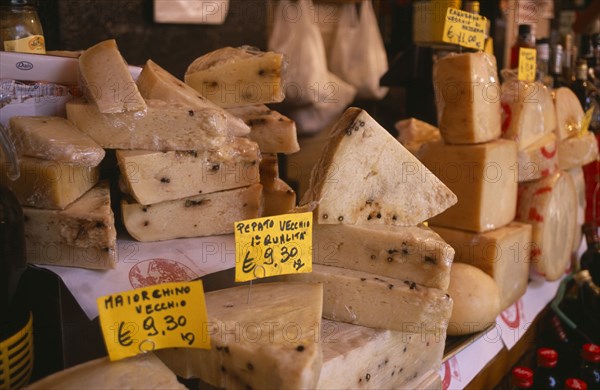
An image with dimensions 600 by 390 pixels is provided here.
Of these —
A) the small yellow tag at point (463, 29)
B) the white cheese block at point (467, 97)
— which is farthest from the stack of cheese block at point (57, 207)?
the small yellow tag at point (463, 29)

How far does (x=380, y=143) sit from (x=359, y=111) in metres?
0.09

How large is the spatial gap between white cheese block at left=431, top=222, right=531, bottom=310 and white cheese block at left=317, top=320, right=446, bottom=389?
51 centimetres

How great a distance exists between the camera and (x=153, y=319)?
1.00 m

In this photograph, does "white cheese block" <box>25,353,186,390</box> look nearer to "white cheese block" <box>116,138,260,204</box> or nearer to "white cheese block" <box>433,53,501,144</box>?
"white cheese block" <box>116,138,260,204</box>

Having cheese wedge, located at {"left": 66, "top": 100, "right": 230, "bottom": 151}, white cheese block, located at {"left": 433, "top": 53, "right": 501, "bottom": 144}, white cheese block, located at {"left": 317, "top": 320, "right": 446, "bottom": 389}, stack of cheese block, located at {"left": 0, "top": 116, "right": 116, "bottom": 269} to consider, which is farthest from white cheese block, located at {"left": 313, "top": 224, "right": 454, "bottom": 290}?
white cheese block, located at {"left": 433, "top": 53, "right": 501, "bottom": 144}

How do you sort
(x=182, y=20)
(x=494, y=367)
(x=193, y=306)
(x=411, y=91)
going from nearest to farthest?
(x=193, y=306) → (x=494, y=367) → (x=411, y=91) → (x=182, y=20)

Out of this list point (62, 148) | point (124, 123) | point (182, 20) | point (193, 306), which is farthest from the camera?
point (182, 20)

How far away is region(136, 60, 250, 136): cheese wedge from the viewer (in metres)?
1.38

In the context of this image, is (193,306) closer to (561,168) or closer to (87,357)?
(87,357)

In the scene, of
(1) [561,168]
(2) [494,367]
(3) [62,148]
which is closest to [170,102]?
(3) [62,148]

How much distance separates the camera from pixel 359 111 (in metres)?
1.28

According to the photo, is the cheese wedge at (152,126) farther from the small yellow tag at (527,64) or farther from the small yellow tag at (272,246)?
the small yellow tag at (527,64)

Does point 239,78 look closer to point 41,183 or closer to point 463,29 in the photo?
point 41,183

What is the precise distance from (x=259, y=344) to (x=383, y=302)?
35 cm
